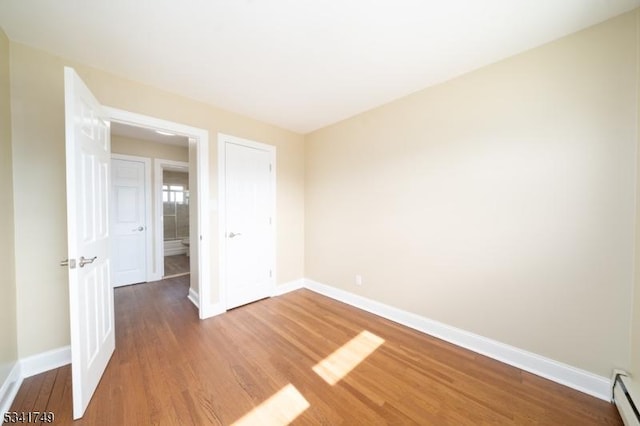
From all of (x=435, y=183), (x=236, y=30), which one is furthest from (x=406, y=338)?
(x=236, y=30)

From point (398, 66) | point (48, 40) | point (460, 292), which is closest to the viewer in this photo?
point (48, 40)

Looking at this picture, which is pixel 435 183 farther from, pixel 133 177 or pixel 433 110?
pixel 133 177

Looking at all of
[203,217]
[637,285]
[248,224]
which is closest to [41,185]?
[203,217]

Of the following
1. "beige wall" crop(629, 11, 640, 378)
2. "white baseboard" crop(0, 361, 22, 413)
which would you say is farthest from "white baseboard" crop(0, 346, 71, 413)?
"beige wall" crop(629, 11, 640, 378)

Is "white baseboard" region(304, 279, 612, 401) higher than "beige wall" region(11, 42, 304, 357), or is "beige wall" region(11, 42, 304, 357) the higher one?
"beige wall" region(11, 42, 304, 357)

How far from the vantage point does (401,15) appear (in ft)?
4.85

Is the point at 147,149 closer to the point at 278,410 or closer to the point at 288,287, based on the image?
the point at 288,287

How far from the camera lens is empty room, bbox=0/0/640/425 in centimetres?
145

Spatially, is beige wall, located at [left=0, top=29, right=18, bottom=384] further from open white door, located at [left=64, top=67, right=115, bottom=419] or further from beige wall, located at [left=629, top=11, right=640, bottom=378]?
beige wall, located at [left=629, top=11, right=640, bottom=378]

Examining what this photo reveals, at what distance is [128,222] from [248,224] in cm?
231

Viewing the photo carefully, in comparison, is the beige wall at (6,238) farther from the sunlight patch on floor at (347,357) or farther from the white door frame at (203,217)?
the sunlight patch on floor at (347,357)

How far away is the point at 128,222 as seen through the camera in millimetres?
3816

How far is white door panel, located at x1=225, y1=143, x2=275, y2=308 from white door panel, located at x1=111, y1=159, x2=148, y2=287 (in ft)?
6.88

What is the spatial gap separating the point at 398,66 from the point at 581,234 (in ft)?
6.15
